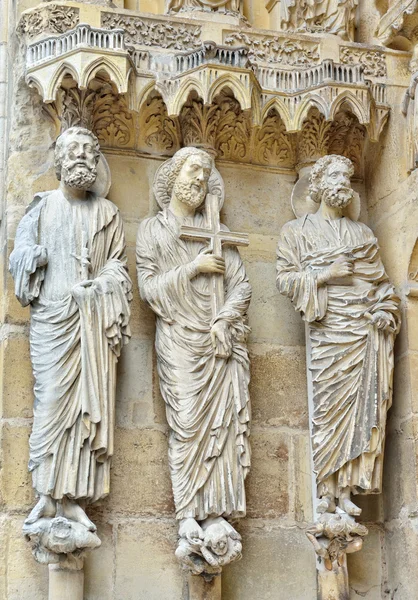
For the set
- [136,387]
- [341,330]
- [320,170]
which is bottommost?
[136,387]

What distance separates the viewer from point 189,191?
24.5ft

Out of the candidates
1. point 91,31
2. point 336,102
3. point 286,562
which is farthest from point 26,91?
point 286,562

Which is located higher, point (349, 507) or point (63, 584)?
point (349, 507)

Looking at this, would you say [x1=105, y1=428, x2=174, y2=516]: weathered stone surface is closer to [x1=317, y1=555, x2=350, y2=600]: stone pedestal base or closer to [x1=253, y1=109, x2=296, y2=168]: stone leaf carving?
[x1=317, y1=555, x2=350, y2=600]: stone pedestal base

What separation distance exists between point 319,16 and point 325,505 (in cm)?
286

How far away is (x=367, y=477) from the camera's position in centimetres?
725

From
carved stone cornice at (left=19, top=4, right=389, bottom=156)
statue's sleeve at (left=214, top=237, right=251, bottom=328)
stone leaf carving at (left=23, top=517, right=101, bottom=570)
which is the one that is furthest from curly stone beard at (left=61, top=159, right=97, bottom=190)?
stone leaf carving at (left=23, top=517, right=101, bottom=570)

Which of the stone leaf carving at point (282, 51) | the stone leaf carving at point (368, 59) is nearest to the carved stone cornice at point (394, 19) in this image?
the stone leaf carving at point (368, 59)

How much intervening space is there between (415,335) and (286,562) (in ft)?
4.62

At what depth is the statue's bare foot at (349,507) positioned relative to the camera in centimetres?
723

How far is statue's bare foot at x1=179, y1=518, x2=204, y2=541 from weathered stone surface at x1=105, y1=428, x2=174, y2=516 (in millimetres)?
222

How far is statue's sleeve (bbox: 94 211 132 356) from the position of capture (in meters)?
7.03

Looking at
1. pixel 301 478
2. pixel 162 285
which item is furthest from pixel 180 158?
pixel 301 478

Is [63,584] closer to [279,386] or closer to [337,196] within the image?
[279,386]
